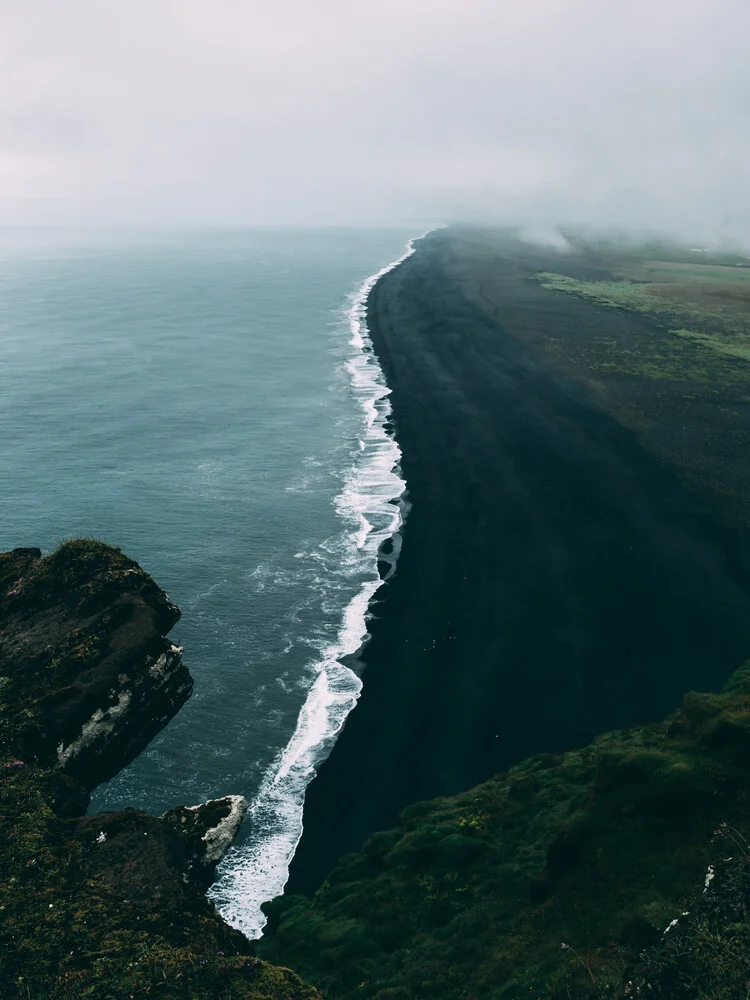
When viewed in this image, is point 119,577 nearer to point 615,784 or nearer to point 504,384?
point 615,784

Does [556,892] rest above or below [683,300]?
below

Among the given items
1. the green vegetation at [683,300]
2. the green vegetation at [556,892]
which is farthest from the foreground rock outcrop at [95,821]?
the green vegetation at [683,300]

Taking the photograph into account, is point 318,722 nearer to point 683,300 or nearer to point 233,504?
point 233,504

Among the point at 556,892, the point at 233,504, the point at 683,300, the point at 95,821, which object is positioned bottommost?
the point at 556,892

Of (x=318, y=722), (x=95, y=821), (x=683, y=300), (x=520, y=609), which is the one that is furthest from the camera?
(x=683, y=300)

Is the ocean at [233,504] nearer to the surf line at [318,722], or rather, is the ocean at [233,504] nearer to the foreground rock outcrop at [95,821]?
the surf line at [318,722]

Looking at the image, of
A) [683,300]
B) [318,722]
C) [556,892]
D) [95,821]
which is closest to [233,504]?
[318,722]

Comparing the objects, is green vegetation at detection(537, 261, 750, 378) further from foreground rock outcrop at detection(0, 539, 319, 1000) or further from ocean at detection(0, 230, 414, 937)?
foreground rock outcrop at detection(0, 539, 319, 1000)
